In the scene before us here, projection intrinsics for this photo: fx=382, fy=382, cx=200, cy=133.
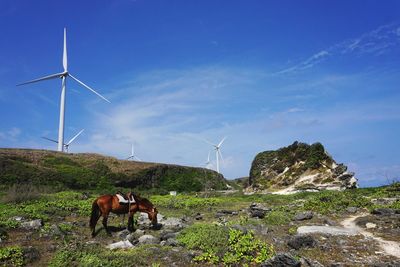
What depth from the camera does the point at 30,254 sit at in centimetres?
1245

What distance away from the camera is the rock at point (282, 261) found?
37.1ft

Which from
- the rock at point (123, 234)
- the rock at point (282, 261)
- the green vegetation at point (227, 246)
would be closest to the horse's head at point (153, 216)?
the rock at point (123, 234)

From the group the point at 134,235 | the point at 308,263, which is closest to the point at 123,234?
the point at 134,235

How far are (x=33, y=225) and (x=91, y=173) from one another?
3046cm

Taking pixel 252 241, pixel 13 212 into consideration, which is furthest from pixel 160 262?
pixel 13 212

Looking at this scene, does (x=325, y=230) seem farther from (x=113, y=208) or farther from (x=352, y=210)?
(x=113, y=208)

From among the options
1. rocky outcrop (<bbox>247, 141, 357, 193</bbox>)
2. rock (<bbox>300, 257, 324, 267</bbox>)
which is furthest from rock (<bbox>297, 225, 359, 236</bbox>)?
rocky outcrop (<bbox>247, 141, 357, 193</bbox>)

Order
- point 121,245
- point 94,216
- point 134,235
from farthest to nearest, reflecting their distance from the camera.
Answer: point 94,216, point 134,235, point 121,245

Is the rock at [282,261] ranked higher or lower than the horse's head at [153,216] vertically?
lower

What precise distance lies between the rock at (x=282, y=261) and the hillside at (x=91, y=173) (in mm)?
31889

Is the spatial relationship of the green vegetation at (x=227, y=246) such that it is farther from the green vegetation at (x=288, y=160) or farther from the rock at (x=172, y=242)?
the green vegetation at (x=288, y=160)

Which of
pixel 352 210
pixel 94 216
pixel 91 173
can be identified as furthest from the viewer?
pixel 91 173

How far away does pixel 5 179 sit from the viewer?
3841 centimetres

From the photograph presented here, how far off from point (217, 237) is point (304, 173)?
102ft
